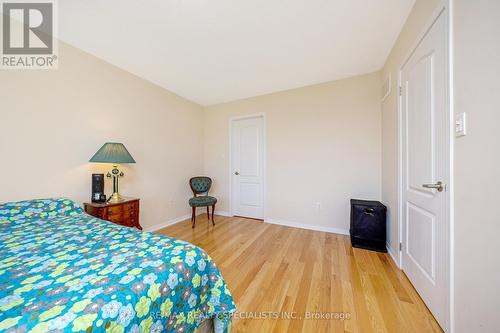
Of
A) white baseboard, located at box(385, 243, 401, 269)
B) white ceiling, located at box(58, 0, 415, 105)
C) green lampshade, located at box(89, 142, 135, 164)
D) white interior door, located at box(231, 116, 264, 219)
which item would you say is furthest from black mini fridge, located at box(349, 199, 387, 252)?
green lampshade, located at box(89, 142, 135, 164)

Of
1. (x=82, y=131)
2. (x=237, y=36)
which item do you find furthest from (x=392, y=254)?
(x=82, y=131)

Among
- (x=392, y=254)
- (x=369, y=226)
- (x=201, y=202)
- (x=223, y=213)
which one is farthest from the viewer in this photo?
(x=223, y=213)

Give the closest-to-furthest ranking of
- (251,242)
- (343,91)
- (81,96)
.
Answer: (81,96)
(251,242)
(343,91)

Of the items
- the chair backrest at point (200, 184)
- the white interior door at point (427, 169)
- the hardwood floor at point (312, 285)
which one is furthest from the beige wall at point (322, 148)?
the chair backrest at point (200, 184)

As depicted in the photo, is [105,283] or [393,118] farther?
[393,118]

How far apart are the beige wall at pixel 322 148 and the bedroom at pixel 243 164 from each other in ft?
0.08

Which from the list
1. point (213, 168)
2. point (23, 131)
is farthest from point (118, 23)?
point (213, 168)

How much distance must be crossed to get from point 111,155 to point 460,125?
9.89 feet

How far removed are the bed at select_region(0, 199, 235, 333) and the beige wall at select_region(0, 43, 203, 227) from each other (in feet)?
2.46

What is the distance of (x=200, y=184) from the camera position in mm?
3572

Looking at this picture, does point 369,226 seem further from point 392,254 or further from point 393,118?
point 393,118

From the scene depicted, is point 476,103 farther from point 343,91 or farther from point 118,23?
point 118,23

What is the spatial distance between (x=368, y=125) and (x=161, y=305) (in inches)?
122

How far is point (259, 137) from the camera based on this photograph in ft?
11.6
